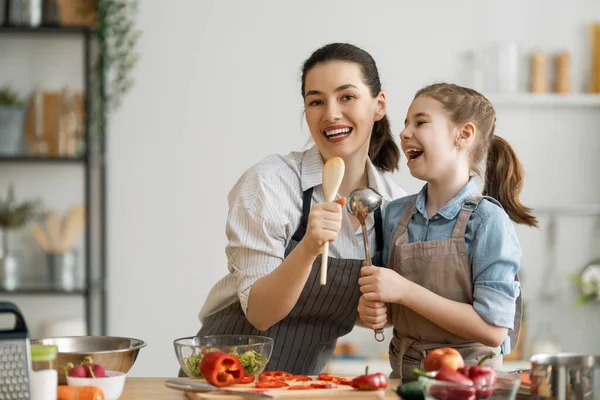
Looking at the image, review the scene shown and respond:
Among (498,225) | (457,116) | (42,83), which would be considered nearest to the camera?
(498,225)

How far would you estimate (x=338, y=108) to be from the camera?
2027 millimetres

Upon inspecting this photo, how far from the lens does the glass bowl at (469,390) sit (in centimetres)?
131

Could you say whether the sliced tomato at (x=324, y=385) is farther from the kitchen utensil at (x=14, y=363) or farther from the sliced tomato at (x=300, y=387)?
the kitchen utensil at (x=14, y=363)

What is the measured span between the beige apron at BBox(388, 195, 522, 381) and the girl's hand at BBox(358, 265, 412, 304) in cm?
12

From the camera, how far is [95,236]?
4020mm

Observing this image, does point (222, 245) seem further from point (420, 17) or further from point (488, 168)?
point (488, 168)

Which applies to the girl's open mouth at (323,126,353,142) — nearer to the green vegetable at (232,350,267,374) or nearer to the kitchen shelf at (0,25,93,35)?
the green vegetable at (232,350,267,374)

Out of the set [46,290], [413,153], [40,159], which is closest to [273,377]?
[413,153]

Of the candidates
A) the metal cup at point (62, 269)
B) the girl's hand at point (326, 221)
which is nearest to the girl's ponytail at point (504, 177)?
the girl's hand at point (326, 221)

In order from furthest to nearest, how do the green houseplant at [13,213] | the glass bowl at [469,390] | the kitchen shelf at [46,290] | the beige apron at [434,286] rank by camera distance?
the green houseplant at [13,213] → the kitchen shelf at [46,290] → the beige apron at [434,286] → the glass bowl at [469,390]

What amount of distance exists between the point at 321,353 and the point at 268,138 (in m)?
1.96

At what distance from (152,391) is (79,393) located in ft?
0.63

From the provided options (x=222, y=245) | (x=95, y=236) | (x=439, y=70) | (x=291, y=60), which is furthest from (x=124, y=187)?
(x=439, y=70)

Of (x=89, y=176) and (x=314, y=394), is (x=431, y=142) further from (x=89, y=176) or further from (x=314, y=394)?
(x=89, y=176)
